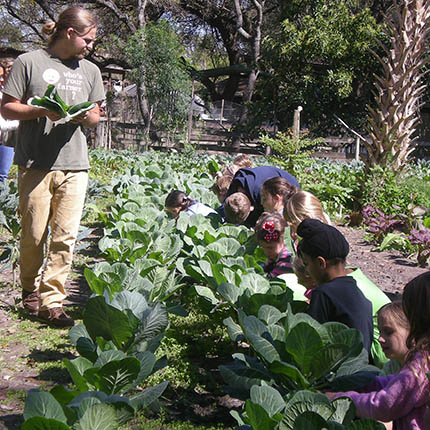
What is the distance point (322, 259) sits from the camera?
112 inches

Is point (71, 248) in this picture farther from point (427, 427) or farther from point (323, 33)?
point (323, 33)

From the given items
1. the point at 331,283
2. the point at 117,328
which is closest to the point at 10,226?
the point at 117,328

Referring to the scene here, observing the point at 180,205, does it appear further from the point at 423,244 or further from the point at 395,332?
the point at 395,332

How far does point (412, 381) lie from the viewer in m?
2.06

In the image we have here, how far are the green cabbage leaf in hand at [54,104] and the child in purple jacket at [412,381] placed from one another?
2458mm

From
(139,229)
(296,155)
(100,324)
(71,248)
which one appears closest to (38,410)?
(100,324)

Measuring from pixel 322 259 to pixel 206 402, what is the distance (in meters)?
1.01

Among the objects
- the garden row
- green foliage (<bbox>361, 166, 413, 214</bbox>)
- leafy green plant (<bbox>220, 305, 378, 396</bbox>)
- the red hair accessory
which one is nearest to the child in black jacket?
the garden row

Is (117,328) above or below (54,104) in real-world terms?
below

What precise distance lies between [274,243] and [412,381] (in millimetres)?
2057

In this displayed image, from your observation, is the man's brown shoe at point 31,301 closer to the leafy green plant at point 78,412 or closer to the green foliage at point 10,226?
the green foliage at point 10,226

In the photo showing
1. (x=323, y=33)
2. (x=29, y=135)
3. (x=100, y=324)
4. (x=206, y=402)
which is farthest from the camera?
(x=323, y=33)

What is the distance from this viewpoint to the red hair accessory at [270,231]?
396cm

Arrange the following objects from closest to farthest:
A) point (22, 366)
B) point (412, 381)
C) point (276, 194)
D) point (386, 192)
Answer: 1. point (412, 381)
2. point (22, 366)
3. point (276, 194)
4. point (386, 192)
